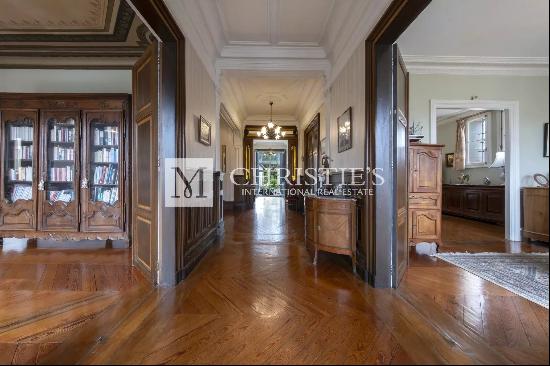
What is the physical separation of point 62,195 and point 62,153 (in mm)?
650

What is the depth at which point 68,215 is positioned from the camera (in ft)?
13.9

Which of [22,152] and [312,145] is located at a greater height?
[312,145]

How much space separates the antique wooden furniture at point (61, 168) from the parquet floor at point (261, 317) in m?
A: 0.90

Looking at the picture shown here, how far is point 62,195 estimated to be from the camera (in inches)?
169

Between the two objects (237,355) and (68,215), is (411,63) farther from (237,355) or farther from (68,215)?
(68,215)

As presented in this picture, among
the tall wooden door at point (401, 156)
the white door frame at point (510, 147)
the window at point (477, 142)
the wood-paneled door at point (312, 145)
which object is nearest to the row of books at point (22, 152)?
the tall wooden door at point (401, 156)

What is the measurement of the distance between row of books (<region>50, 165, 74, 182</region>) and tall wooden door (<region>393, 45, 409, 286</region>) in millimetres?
4608

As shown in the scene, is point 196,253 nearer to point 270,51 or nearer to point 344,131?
point 344,131

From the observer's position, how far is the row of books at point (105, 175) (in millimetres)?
4355

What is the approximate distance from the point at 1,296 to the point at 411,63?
6181 millimetres

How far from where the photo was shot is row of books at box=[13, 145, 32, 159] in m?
4.29

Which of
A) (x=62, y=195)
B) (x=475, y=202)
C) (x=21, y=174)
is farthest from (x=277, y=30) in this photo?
(x=475, y=202)

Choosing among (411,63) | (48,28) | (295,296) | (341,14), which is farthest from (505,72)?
(48,28)

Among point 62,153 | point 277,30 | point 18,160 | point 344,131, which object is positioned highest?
point 277,30
